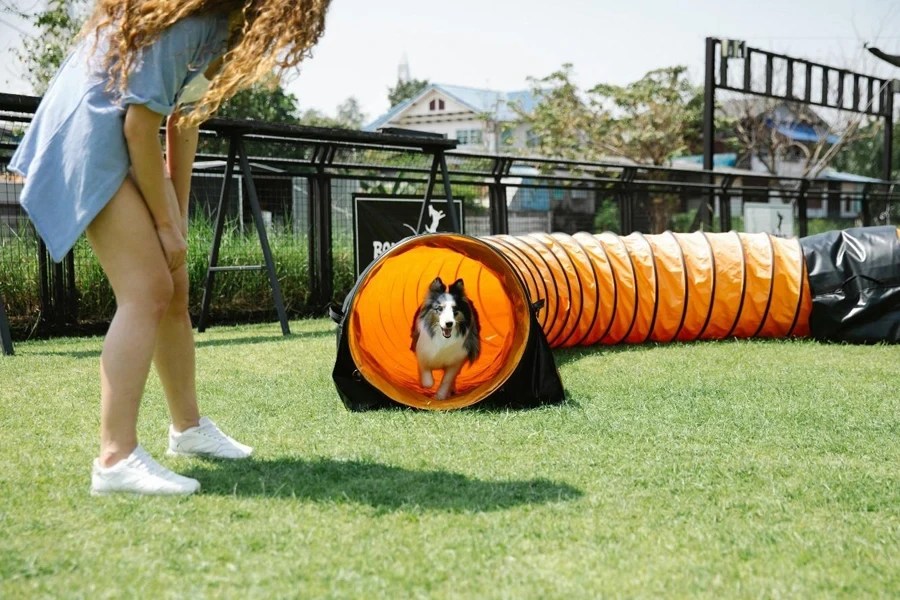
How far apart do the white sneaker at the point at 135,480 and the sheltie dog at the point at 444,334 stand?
7.03ft

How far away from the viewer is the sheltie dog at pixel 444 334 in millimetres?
4707

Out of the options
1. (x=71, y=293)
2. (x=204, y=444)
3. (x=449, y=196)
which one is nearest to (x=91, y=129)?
(x=204, y=444)

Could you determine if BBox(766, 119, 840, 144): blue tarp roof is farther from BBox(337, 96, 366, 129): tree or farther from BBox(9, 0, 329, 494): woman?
BBox(337, 96, 366, 129): tree

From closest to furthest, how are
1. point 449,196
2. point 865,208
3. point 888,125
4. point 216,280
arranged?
point 449,196 → point 216,280 → point 865,208 → point 888,125

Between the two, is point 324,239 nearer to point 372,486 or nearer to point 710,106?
point 372,486

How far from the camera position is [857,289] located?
6.54 m

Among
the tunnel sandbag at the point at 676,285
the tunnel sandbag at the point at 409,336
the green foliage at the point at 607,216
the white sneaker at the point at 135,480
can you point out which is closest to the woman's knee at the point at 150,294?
the white sneaker at the point at 135,480

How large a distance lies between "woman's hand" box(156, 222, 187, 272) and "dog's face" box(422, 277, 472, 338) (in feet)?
6.77

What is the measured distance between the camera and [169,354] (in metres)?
3.01

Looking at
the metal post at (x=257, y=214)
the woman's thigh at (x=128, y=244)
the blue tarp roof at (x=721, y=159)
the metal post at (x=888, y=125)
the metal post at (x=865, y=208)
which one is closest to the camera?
the woman's thigh at (x=128, y=244)

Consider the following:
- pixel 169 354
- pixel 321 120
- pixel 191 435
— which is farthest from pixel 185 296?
pixel 321 120

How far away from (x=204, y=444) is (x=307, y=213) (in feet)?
19.8

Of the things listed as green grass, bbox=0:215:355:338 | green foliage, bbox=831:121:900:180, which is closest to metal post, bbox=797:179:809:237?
green grass, bbox=0:215:355:338

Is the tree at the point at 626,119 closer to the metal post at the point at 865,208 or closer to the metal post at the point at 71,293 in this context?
the metal post at the point at 865,208
